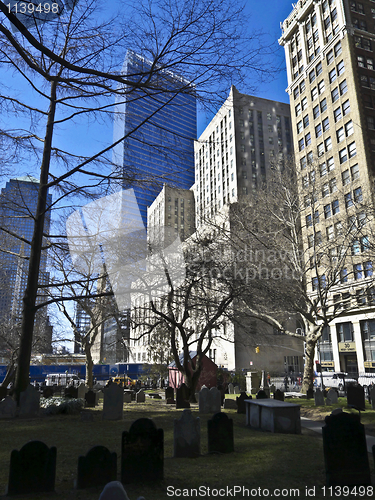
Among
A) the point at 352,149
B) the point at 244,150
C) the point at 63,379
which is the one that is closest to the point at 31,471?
the point at 63,379

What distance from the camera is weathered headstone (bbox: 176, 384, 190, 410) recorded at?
15495 mm

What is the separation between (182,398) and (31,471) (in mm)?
12347

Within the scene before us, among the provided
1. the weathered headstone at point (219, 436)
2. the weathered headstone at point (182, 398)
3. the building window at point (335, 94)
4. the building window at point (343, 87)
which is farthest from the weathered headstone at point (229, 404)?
the building window at point (335, 94)

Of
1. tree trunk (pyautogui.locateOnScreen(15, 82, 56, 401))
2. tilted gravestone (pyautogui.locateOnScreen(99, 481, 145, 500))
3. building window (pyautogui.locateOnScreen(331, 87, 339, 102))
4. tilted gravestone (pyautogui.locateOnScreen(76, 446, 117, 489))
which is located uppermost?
building window (pyautogui.locateOnScreen(331, 87, 339, 102))

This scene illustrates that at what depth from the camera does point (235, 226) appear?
2361 cm

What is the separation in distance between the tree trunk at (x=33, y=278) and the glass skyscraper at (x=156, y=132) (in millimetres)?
3534

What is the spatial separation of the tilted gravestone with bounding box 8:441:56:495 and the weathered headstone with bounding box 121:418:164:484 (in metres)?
1.06

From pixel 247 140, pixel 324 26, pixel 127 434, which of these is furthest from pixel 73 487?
pixel 247 140

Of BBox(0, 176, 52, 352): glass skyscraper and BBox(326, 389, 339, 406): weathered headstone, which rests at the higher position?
BBox(0, 176, 52, 352): glass skyscraper

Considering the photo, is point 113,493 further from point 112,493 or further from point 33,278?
point 33,278

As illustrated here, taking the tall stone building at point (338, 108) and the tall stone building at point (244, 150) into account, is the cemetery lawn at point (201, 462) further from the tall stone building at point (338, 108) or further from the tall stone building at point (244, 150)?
the tall stone building at point (244, 150)

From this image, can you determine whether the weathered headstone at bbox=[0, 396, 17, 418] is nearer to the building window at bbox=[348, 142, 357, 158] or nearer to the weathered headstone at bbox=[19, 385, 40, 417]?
the weathered headstone at bbox=[19, 385, 40, 417]

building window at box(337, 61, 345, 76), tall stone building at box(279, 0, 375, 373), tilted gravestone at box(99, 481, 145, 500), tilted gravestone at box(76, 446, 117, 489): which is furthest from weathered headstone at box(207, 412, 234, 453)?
building window at box(337, 61, 345, 76)

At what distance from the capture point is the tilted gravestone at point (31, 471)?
4828 mm
